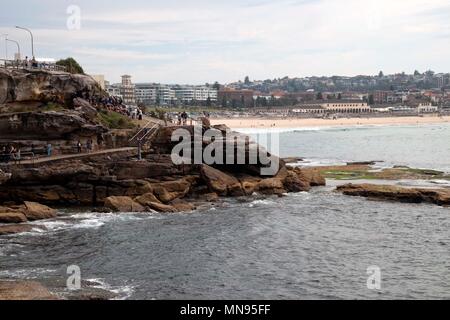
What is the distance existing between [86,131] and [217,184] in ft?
37.3

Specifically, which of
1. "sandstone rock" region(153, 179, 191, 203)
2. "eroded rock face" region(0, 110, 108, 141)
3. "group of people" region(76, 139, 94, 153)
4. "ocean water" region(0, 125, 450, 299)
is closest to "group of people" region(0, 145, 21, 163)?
"eroded rock face" region(0, 110, 108, 141)

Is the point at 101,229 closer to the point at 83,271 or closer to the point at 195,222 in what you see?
the point at 195,222

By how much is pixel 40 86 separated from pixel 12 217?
1965 cm

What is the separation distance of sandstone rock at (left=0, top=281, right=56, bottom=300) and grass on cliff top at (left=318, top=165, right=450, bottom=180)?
41782mm

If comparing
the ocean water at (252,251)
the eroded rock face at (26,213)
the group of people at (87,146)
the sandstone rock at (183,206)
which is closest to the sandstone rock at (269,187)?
the ocean water at (252,251)

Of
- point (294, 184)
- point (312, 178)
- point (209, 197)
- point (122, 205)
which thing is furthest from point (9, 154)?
point (312, 178)

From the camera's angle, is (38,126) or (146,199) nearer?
(146,199)

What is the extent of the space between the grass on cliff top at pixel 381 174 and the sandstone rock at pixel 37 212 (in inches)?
1182

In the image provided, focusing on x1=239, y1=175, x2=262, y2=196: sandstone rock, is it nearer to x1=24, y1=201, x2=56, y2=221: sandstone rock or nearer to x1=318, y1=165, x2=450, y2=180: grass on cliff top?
x1=318, y1=165, x2=450, y2=180: grass on cliff top

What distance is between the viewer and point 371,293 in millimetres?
24828

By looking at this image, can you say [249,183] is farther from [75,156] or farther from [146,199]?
[75,156]

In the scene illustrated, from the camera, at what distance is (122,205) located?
40938mm

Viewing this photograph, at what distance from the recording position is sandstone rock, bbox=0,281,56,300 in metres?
20.4
